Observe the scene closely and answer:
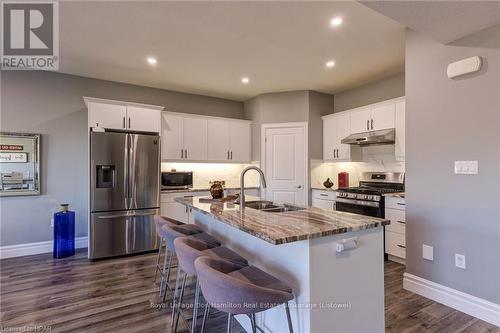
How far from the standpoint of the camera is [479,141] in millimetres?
2234

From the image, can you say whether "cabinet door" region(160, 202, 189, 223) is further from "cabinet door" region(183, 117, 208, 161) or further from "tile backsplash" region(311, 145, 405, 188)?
"tile backsplash" region(311, 145, 405, 188)

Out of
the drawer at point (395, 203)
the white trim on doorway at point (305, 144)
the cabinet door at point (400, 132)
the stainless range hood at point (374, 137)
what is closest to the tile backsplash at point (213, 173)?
the white trim on doorway at point (305, 144)

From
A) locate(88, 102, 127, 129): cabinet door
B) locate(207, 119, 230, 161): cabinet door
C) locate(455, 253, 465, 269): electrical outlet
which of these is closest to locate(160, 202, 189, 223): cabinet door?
locate(207, 119, 230, 161): cabinet door

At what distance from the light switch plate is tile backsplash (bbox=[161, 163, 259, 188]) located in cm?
344

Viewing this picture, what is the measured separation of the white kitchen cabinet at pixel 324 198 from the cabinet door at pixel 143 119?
291 cm

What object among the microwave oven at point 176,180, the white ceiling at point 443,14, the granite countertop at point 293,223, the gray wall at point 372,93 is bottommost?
the granite countertop at point 293,223

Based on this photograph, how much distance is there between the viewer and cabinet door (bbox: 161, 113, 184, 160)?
14.8ft

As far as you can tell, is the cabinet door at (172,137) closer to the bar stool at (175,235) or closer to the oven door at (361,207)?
the bar stool at (175,235)

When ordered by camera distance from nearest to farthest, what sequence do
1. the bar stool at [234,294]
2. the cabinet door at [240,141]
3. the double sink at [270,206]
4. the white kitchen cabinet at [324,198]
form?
1. the bar stool at [234,294]
2. the double sink at [270,206]
3. the white kitchen cabinet at [324,198]
4. the cabinet door at [240,141]

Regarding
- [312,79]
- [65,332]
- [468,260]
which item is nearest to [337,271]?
[468,260]

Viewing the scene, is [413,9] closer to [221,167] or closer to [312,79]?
[312,79]

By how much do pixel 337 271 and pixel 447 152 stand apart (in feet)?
5.73

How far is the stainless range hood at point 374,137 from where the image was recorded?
3744 millimetres

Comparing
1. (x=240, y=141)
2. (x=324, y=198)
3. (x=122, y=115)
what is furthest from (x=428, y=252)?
(x=122, y=115)
